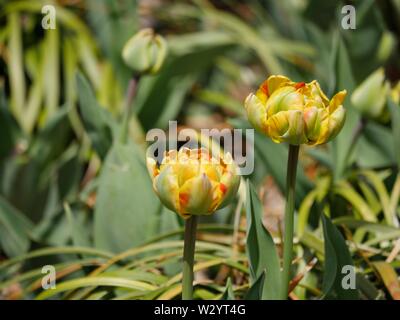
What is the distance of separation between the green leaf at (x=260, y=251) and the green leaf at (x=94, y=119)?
46 cm

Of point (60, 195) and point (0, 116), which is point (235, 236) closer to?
point (60, 195)

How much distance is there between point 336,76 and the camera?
3.99ft

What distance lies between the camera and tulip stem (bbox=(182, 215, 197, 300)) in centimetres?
73

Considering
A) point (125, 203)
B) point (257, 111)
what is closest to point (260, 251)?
point (257, 111)

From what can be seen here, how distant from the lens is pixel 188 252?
2.43 feet

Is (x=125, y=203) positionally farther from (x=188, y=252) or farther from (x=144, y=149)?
(x=188, y=252)

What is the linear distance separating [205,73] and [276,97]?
142 centimetres

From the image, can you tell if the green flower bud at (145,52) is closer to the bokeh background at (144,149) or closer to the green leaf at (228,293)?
the bokeh background at (144,149)

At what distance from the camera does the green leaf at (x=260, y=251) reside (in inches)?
32.1

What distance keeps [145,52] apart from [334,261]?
472 mm

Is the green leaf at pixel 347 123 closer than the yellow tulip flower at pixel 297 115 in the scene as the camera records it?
No

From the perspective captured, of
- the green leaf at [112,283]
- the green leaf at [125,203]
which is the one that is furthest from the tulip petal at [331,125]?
the green leaf at [125,203]
